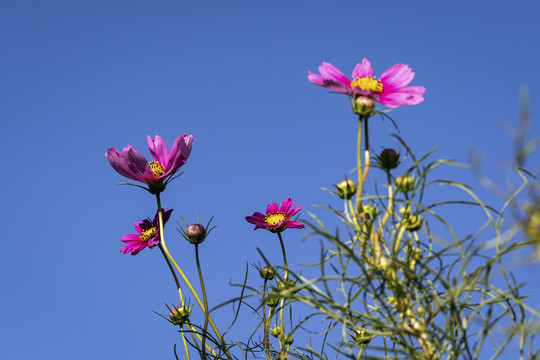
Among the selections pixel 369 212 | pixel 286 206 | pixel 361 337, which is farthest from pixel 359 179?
pixel 286 206

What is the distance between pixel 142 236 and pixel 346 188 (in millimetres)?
557

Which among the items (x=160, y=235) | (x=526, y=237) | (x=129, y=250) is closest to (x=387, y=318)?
(x=526, y=237)

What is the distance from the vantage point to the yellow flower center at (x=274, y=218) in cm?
125

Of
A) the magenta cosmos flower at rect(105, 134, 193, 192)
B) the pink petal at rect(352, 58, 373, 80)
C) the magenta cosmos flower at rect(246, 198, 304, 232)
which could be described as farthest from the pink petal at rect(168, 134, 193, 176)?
the pink petal at rect(352, 58, 373, 80)

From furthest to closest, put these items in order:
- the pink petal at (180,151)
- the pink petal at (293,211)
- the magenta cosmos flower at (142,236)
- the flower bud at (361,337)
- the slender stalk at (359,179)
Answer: the pink petal at (293,211) → the magenta cosmos flower at (142,236) → the pink petal at (180,151) → the flower bud at (361,337) → the slender stalk at (359,179)

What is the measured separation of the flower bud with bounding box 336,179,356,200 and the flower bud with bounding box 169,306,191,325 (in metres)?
0.42

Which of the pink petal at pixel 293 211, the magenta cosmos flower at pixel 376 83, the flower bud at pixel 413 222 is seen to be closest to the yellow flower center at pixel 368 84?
the magenta cosmos flower at pixel 376 83

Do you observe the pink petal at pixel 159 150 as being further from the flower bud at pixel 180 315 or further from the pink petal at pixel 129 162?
the flower bud at pixel 180 315

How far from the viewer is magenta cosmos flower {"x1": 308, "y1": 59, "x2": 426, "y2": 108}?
787 mm

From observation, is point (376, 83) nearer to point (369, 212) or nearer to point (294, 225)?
point (369, 212)

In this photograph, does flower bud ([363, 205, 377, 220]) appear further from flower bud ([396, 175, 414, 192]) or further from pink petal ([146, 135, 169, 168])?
pink petal ([146, 135, 169, 168])

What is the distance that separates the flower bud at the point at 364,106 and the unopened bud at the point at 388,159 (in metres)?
0.06

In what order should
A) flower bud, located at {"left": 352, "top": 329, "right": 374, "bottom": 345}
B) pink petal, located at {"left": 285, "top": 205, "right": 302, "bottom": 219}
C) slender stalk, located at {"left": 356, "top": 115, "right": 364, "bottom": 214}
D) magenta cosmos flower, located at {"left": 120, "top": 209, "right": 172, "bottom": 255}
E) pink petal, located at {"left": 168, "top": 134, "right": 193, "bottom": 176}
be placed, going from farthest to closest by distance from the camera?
pink petal, located at {"left": 285, "top": 205, "right": 302, "bottom": 219} → magenta cosmos flower, located at {"left": 120, "top": 209, "right": 172, "bottom": 255} → pink petal, located at {"left": 168, "top": 134, "right": 193, "bottom": 176} → flower bud, located at {"left": 352, "top": 329, "right": 374, "bottom": 345} → slender stalk, located at {"left": 356, "top": 115, "right": 364, "bottom": 214}

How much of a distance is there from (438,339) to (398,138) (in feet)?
0.79
